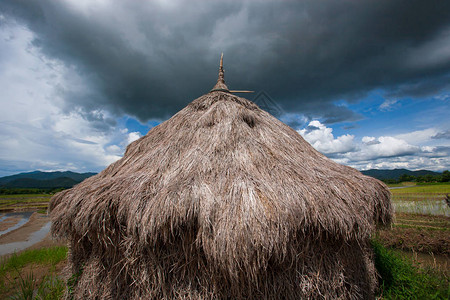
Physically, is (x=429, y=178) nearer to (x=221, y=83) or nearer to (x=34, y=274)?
(x=221, y=83)

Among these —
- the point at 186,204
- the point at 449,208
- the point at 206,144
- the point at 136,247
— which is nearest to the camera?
the point at 186,204

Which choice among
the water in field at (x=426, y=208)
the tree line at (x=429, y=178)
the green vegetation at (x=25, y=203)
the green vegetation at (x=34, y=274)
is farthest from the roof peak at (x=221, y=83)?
the tree line at (x=429, y=178)

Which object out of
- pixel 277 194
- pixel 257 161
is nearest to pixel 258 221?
pixel 277 194

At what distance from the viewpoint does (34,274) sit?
5.87m

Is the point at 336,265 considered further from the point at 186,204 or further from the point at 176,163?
the point at 176,163

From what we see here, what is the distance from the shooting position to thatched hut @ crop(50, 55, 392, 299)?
257 centimetres

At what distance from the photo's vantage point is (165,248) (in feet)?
9.47

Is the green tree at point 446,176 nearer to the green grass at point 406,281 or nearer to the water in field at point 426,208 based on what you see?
the water in field at point 426,208

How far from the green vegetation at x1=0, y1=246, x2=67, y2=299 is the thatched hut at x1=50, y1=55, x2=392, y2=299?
1.54 m

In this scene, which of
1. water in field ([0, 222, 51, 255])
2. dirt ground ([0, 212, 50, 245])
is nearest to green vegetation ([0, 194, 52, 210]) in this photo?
dirt ground ([0, 212, 50, 245])

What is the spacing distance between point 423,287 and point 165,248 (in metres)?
4.80

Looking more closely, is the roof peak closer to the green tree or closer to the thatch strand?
the thatch strand

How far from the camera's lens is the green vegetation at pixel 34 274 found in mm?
4461

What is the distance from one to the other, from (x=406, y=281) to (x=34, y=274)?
31.6 feet
